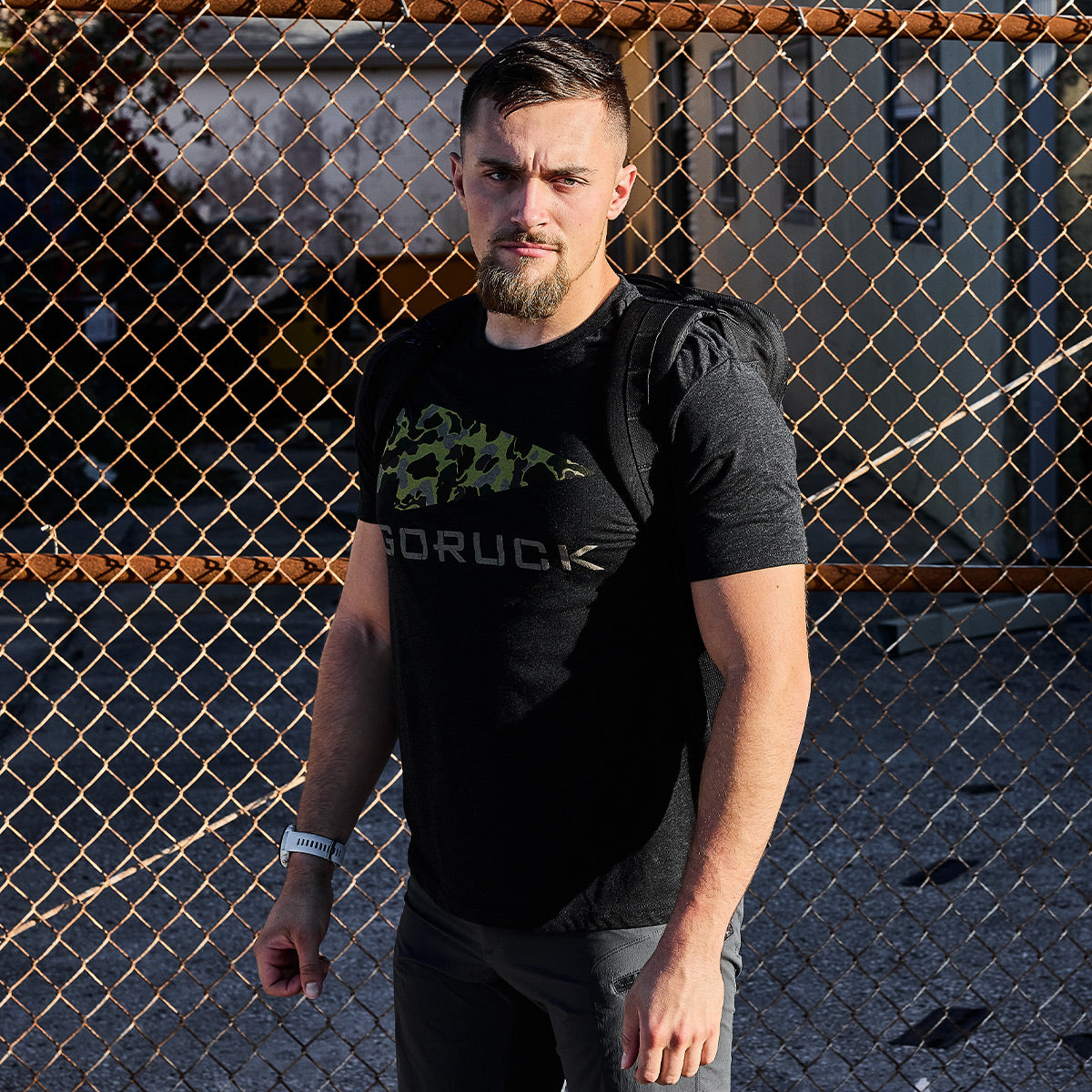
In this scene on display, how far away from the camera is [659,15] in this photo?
273cm

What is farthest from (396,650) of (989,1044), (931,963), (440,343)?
(931,963)

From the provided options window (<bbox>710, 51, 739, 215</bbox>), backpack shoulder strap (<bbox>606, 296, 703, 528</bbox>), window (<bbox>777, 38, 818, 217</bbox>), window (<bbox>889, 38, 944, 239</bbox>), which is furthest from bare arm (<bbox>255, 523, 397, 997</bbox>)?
window (<bbox>710, 51, 739, 215</bbox>)

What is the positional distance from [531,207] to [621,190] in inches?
7.4

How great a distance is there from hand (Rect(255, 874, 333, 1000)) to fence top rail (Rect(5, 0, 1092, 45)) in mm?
1666

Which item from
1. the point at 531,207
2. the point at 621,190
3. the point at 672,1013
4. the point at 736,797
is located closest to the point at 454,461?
the point at 531,207

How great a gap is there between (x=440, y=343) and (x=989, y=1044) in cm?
239

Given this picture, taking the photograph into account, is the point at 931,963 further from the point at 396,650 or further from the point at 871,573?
the point at 396,650

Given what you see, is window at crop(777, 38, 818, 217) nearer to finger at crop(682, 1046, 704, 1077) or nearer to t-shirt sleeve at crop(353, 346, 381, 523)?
t-shirt sleeve at crop(353, 346, 381, 523)

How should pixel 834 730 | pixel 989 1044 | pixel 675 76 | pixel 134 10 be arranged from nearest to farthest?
pixel 134 10 → pixel 989 1044 → pixel 834 730 → pixel 675 76

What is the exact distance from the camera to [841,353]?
33.2ft

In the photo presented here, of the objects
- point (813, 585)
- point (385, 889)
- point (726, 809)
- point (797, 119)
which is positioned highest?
point (797, 119)

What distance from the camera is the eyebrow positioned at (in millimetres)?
1802

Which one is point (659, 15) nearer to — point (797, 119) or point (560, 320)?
point (560, 320)

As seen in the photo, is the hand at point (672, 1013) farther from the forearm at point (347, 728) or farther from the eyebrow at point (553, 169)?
the eyebrow at point (553, 169)
